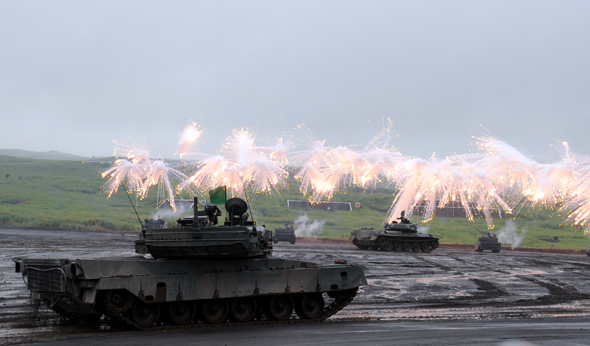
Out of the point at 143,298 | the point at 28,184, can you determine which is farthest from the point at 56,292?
the point at 28,184

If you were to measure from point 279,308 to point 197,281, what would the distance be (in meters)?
2.56

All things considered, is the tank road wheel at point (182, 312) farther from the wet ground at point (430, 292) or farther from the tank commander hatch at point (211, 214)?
the tank commander hatch at point (211, 214)

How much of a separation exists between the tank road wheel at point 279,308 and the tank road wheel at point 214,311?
1.23 meters

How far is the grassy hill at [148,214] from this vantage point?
199ft

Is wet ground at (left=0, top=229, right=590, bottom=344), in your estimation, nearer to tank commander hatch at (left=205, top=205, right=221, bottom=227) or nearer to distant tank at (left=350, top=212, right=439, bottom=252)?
tank commander hatch at (left=205, top=205, right=221, bottom=227)

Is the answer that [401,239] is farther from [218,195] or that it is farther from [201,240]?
[201,240]

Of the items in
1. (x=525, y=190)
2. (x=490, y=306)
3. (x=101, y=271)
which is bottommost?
(x=490, y=306)

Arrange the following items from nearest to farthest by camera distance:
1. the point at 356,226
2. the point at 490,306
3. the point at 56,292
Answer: the point at 56,292 → the point at 490,306 → the point at 356,226

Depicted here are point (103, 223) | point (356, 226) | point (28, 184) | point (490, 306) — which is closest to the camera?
point (490, 306)

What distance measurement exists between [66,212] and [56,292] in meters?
58.7

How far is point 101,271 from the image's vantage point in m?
13.4

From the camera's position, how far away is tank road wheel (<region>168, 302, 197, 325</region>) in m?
14.4

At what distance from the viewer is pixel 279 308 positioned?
15648 millimetres

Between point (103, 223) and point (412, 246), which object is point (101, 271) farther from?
point (103, 223)
